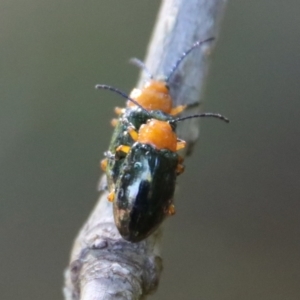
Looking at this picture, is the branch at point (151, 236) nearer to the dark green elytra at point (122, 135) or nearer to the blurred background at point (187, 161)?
the dark green elytra at point (122, 135)

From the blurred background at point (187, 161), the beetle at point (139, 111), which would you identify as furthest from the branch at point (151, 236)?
the blurred background at point (187, 161)

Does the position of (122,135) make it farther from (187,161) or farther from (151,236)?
(187,161)

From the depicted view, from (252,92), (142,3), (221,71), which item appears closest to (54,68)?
(142,3)

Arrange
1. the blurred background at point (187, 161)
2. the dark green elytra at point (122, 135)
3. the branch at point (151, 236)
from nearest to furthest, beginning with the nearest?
the branch at point (151, 236) < the dark green elytra at point (122, 135) < the blurred background at point (187, 161)

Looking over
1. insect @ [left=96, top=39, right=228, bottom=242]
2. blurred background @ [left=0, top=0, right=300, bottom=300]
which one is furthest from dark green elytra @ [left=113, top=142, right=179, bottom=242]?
blurred background @ [left=0, top=0, right=300, bottom=300]

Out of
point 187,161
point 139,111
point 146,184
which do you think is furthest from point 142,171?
point 187,161

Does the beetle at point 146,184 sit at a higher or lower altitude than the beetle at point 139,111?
lower
